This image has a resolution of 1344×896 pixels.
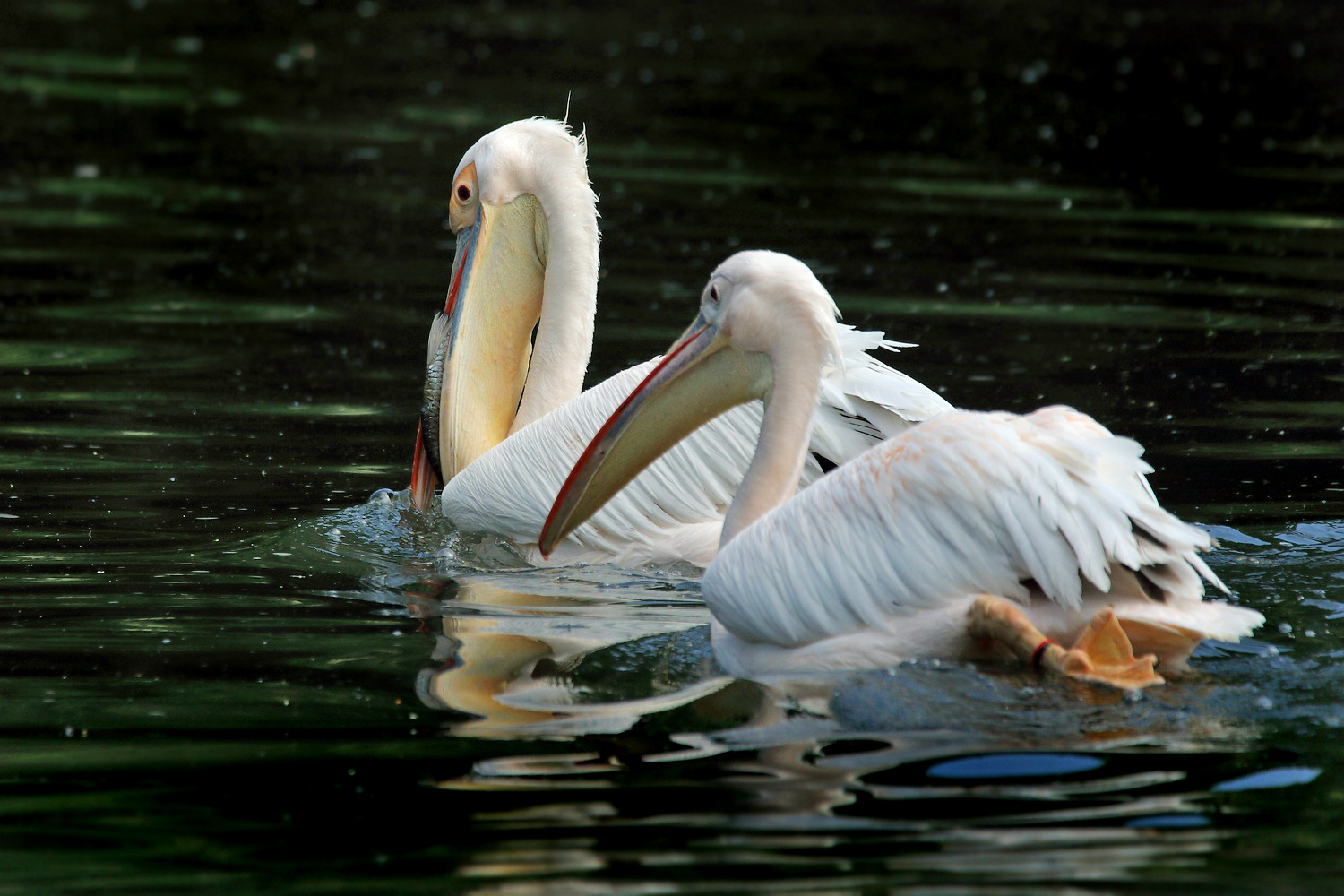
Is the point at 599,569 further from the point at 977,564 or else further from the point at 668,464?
the point at 977,564

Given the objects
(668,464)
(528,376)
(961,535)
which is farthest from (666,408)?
(528,376)

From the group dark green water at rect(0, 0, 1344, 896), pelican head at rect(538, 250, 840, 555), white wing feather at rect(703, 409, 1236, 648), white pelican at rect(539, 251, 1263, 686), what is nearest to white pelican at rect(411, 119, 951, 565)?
dark green water at rect(0, 0, 1344, 896)

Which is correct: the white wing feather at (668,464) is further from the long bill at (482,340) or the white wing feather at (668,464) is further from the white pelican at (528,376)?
the long bill at (482,340)

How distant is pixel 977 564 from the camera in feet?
12.9

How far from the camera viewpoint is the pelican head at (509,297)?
241 inches

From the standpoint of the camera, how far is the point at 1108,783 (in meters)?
3.42

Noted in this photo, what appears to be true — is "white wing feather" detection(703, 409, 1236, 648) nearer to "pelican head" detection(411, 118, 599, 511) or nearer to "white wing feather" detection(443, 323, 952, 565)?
"white wing feather" detection(443, 323, 952, 565)

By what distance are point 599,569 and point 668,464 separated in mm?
366

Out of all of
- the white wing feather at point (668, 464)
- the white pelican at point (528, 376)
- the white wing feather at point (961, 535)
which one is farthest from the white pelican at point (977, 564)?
the white pelican at point (528, 376)

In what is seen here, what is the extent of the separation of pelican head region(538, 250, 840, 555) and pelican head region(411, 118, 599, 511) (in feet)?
4.27

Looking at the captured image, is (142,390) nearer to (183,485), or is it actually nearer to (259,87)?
(183,485)

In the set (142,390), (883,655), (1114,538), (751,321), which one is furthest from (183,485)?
(1114,538)

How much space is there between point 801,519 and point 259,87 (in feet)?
39.0

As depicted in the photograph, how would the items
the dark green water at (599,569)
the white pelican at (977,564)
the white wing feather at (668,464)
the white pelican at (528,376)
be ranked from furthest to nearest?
the white pelican at (528,376)
the white wing feather at (668,464)
the white pelican at (977,564)
the dark green water at (599,569)
